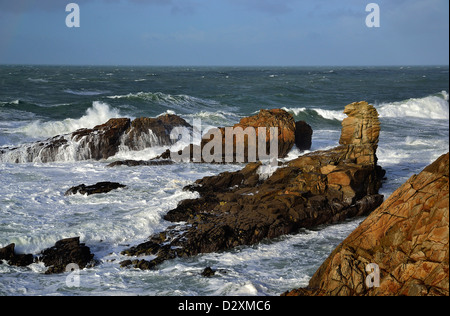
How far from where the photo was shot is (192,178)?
16328 mm

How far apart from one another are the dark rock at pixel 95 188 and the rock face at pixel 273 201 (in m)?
2.44

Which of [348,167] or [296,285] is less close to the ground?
[348,167]

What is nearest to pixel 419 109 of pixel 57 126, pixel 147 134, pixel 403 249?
pixel 147 134

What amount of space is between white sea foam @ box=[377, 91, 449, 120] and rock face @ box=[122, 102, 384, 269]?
74.6 feet

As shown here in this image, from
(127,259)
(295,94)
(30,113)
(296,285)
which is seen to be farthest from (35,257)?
(295,94)

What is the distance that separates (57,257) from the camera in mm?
9727

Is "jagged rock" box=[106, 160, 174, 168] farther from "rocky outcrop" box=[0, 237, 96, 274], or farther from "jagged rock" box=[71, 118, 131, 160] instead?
"rocky outcrop" box=[0, 237, 96, 274]

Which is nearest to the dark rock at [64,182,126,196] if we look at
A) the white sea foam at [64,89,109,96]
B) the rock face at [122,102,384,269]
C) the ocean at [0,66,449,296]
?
the ocean at [0,66,449,296]

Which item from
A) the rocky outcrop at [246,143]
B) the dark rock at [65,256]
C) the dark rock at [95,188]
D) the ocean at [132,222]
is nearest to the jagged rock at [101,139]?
the ocean at [132,222]

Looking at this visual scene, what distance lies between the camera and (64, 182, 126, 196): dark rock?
46.6 ft

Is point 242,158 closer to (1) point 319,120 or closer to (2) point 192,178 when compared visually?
(2) point 192,178

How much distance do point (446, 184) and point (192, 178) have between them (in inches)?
409

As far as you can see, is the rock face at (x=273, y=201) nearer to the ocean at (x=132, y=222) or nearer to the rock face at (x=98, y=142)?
the ocean at (x=132, y=222)

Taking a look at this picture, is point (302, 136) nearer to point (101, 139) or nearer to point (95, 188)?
point (101, 139)
